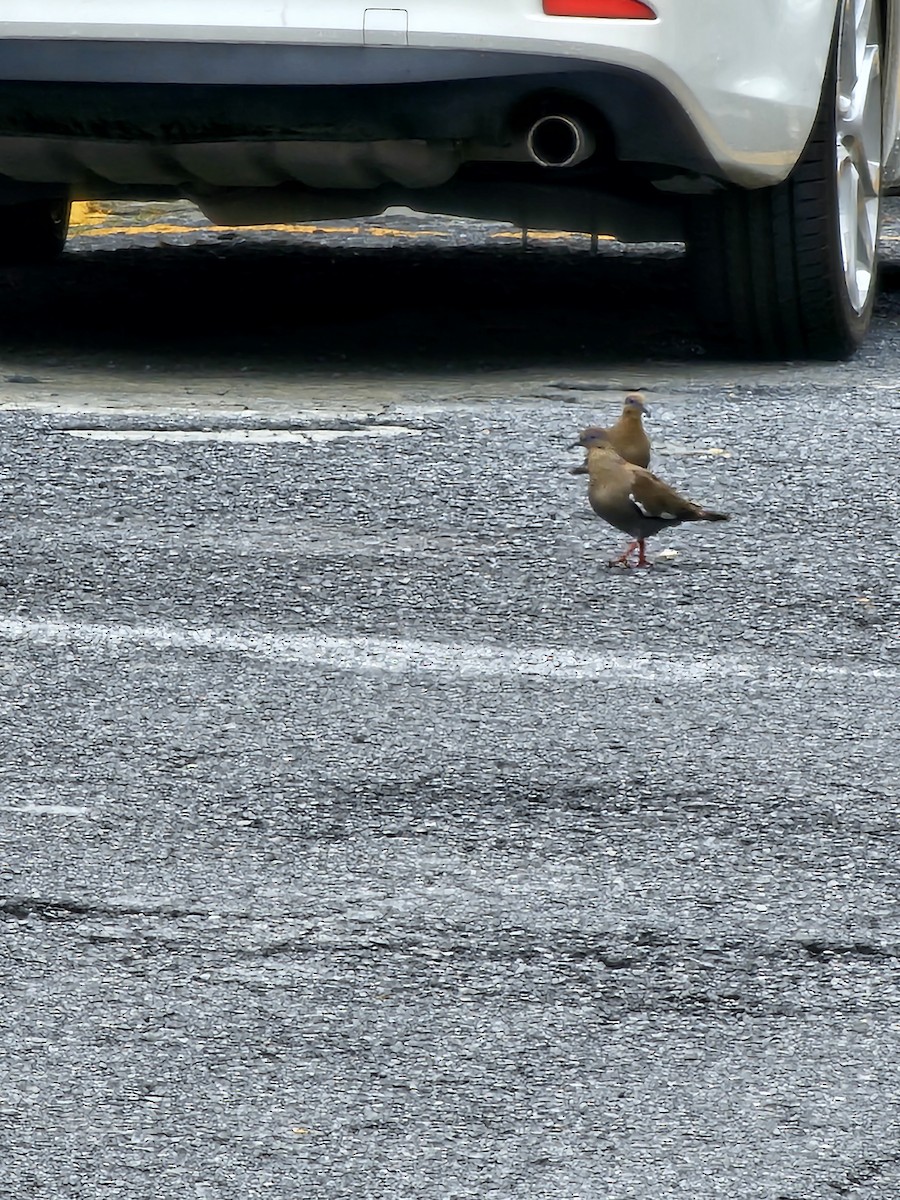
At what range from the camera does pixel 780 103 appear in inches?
186

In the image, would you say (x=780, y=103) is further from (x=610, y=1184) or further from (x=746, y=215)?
(x=610, y=1184)

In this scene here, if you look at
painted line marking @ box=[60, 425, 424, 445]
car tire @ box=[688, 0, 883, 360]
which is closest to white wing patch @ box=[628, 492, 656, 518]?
painted line marking @ box=[60, 425, 424, 445]

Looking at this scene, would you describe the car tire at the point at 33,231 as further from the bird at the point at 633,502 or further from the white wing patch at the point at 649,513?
the white wing patch at the point at 649,513

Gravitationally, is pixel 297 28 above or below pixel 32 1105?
above

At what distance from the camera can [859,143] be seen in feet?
17.2

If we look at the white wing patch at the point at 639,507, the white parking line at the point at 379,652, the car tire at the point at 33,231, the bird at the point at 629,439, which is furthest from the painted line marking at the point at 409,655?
the car tire at the point at 33,231

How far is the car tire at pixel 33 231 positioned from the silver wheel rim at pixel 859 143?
7.93 feet

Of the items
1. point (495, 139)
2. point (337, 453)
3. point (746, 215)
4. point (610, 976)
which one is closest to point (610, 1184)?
point (610, 976)

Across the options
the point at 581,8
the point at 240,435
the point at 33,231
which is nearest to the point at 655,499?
the point at 240,435

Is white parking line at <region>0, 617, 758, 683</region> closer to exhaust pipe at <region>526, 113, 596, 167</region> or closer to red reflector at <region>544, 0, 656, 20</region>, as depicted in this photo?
exhaust pipe at <region>526, 113, 596, 167</region>

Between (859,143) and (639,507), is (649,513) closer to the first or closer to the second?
(639,507)

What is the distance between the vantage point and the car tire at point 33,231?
641 cm

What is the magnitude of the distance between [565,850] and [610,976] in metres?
0.30

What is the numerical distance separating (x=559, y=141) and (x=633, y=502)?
1161mm
